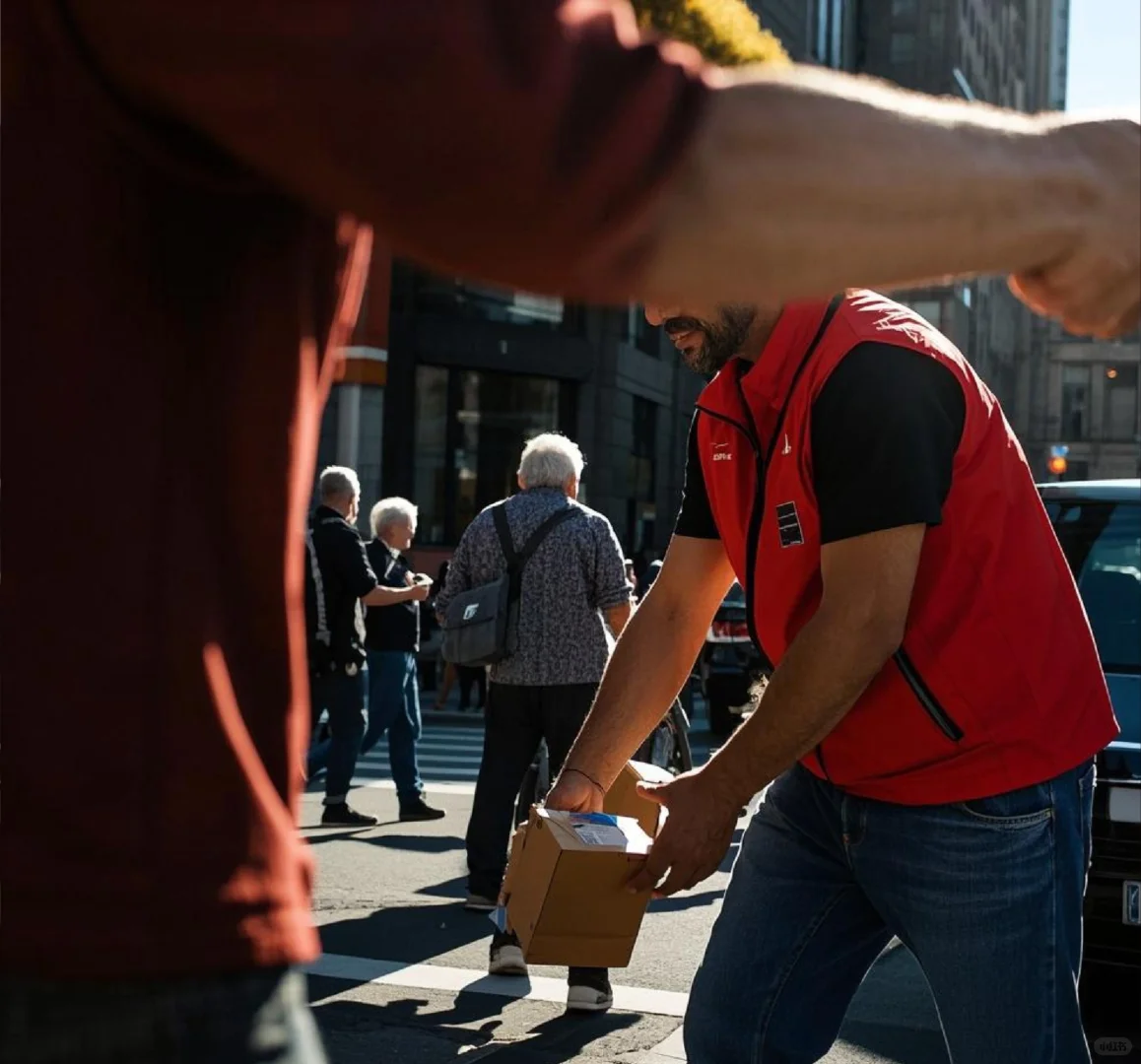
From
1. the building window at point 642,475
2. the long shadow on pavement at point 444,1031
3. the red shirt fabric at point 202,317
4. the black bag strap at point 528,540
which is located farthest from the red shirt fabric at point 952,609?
the building window at point 642,475

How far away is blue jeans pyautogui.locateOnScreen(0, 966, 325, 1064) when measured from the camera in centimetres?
99

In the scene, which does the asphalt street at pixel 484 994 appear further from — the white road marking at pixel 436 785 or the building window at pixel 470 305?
the building window at pixel 470 305

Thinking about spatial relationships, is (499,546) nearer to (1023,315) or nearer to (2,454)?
(2,454)

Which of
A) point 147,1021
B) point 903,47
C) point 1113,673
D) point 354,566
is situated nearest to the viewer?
point 147,1021

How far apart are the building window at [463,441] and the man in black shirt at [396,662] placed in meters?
18.5

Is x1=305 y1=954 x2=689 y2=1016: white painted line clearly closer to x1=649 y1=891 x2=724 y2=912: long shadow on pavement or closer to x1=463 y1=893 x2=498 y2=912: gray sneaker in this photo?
x1=463 y1=893 x2=498 y2=912: gray sneaker

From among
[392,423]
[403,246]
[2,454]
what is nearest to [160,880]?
[2,454]

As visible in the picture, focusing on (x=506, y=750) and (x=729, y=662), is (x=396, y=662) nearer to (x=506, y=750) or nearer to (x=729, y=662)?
(x=506, y=750)

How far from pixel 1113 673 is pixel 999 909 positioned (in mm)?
3194

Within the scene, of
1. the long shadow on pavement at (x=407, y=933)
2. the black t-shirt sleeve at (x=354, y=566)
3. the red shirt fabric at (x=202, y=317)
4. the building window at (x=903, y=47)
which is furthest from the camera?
the building window at (x=903, y=47)

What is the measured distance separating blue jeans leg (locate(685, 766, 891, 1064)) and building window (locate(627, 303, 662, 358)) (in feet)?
96.5

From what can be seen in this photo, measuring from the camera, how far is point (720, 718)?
14781 millimetres

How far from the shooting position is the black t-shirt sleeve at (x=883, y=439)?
2533mm

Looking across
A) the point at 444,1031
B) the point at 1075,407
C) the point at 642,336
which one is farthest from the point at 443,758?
the point at 1075,407
